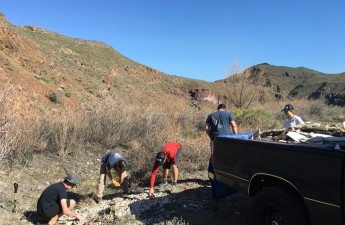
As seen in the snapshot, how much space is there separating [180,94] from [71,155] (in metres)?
56.1

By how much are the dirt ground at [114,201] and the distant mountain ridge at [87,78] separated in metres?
3.70

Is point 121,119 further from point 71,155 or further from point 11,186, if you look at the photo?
point 11,186

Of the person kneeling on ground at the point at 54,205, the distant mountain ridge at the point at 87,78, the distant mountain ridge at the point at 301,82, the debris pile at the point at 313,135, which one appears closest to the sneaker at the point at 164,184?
the person kneeling on ground at the point at 54,205

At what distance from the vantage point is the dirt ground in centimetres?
675

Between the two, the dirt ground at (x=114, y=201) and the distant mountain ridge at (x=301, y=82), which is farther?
the distant mountain ridge at (x=301, y=82)

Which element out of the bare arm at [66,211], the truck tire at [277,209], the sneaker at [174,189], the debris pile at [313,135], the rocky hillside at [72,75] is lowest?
the bare arm at [66,211]

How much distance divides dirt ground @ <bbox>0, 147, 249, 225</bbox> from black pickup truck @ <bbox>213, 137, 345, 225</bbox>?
123 cm

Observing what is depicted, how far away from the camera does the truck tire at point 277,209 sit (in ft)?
13.9

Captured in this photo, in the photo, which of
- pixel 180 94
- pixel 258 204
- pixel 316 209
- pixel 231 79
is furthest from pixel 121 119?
pixel 180 94

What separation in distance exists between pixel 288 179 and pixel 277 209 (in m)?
0.46

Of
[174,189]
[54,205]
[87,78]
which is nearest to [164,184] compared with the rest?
[174,189]

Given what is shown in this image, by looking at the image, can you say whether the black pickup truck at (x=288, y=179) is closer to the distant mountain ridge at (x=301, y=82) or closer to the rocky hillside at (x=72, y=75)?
the rocky hillside at (x=72, y=75)

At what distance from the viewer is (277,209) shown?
4.55 metres

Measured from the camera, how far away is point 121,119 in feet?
44.1
